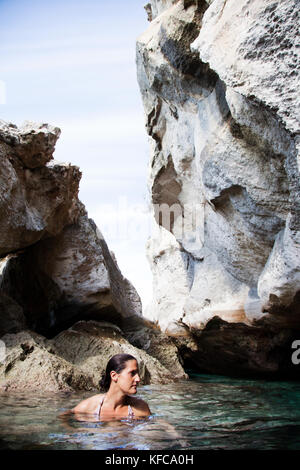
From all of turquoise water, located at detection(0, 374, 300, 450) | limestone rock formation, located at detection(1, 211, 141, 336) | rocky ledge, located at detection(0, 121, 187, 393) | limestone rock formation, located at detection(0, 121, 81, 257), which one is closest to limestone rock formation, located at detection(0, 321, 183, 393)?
rocky ledge, located at detection(0, 121, 187, 393)

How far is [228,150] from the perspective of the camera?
5.59 m

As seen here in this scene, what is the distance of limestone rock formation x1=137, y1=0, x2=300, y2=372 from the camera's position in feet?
13.1

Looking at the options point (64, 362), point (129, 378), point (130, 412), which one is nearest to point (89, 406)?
point (130, 412)

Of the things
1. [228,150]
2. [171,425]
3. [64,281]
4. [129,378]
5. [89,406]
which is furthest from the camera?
[64,281]

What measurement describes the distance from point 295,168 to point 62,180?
15.5 ft

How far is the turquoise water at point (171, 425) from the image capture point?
130 inches

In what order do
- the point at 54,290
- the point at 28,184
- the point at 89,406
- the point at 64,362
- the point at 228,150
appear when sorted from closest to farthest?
the point at 89,406 → the point at 228,150 → the point at 64,362 → the point at 28,184 → the point at 54,290

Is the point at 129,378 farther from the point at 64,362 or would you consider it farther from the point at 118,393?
the point at 64,362

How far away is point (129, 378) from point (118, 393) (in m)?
0.20

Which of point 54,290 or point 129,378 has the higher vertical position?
point 54,290

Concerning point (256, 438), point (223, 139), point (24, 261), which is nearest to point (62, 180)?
point (24, 261)

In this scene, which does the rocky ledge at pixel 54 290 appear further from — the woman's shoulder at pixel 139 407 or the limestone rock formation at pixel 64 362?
the woman's shoulder at pixel 139 407

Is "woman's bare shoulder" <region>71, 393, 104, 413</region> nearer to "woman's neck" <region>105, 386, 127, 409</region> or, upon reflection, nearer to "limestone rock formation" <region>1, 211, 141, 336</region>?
"woman's neck" <region>105, 386, 127, 409</region>

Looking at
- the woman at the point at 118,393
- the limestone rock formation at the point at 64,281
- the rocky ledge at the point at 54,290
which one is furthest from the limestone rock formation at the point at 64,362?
the woman at the point at 118,393
